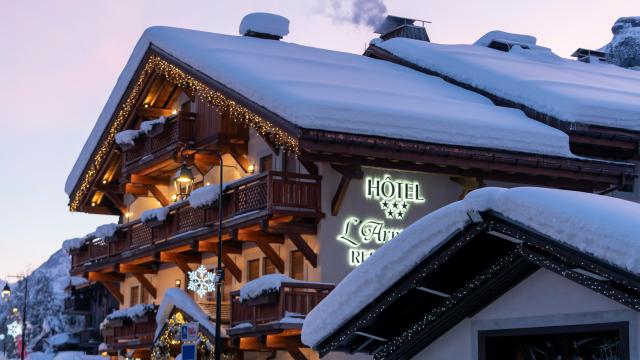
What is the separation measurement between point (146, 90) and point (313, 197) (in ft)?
34.8

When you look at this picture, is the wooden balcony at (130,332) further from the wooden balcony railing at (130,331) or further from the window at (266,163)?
the window at (266,163)

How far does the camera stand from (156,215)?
32.4 metres

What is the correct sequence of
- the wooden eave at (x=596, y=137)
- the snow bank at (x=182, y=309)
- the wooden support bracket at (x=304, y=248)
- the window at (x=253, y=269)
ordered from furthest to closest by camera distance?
the window at (x=253, y=269) → the snow bank at (x=182, y=309) → the wooden eave at (x=596, y=137) → the wooden support bracket at (x=304, y=248)

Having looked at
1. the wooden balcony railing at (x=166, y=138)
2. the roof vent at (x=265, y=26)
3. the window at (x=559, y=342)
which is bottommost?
the window at (x=559, y=342)

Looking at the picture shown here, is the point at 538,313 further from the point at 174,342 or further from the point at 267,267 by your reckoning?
the point at 174,342

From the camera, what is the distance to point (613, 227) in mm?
7691

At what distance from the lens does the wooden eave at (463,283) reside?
8.49m

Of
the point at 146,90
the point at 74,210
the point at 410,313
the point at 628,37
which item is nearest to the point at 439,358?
the point at 410,313

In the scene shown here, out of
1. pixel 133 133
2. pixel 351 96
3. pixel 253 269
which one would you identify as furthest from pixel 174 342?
pixel 351 96

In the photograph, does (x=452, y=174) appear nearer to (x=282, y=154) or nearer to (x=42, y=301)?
(x=282, y=154)

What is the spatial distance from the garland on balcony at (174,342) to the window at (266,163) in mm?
4325

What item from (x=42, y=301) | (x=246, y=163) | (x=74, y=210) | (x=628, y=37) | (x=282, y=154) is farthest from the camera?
(x=42, y=301)

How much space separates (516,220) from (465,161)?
1856cm

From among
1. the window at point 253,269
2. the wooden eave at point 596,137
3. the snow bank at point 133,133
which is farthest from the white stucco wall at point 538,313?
the snow bank at point 133,133
